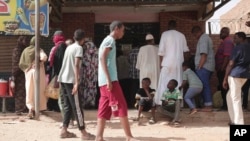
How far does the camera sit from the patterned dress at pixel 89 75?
9.51 m

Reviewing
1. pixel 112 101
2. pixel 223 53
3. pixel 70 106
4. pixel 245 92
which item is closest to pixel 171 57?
pixel 223 53

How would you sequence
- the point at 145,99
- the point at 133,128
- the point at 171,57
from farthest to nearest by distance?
the point at 171,57, the point at 145,99, the point at 133,128

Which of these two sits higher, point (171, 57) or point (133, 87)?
point (171, 57)

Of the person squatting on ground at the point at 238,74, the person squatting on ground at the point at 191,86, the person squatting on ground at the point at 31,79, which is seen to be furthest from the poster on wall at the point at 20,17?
the person squatting on ground at the point at 238,74

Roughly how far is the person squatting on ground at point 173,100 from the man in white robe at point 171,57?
28 centimetres

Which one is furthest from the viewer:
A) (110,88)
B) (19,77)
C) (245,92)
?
(245,92)

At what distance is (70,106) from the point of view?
24.0 feet

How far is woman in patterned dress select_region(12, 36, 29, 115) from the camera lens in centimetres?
944

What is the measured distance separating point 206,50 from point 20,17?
13.7 ft

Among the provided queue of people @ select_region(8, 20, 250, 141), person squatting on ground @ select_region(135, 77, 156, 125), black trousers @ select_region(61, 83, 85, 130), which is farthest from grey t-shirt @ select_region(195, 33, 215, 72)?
black trousers @ select_region(61, 83, 85, 130)

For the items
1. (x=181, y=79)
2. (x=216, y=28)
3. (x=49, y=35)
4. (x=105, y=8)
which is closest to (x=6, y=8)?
(x=49, y=35)

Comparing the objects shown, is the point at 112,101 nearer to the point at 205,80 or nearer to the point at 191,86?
the point at 191,86

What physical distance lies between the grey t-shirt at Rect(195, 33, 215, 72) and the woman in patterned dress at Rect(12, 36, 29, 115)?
3.63 meters

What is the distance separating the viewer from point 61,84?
739cm
